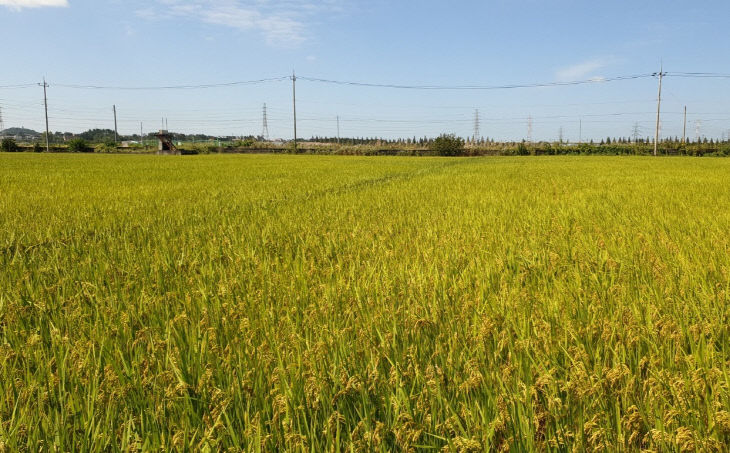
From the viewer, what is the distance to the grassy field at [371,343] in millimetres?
981

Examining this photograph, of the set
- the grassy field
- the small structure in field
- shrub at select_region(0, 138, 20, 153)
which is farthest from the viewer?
the small structure in field

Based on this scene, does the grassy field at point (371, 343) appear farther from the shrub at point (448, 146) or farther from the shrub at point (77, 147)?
the shrub at point (77, 147)

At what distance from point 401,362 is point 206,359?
1.90 ft

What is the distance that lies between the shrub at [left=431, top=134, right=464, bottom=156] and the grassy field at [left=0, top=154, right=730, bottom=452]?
4741 cm

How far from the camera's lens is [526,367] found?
124 cm

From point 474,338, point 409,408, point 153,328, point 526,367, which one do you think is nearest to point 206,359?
point 153,328

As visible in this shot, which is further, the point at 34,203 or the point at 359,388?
the point at 34,203

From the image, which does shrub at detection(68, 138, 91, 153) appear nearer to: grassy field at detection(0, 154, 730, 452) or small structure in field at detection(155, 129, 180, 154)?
small structure in field at detection(155, 129, 180, 154)

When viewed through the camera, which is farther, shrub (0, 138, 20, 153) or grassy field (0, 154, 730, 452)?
shrub (0, 138, 20, 153)

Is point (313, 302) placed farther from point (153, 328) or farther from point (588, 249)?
point (588, 249)

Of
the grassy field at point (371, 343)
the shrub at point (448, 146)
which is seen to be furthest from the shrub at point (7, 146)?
the grassy field at point (371, 343)

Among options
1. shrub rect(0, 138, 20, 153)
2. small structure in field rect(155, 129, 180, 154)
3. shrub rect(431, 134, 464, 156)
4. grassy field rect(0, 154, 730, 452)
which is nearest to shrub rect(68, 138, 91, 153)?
shrub rect(0, 138, 20, 153)

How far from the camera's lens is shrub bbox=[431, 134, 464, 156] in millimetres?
49781

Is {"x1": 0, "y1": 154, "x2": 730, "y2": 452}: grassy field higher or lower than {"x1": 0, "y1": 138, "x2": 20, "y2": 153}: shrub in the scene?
lower
